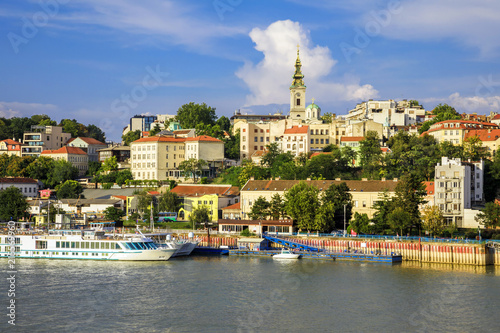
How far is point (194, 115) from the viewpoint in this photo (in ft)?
380

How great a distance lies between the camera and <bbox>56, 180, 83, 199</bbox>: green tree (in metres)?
85.5

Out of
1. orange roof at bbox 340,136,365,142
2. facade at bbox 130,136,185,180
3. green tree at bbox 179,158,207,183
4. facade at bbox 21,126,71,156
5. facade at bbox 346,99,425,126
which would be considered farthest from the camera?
facade at bbox 346,99,425,126

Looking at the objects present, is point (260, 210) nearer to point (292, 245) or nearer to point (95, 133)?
point (292, 245)

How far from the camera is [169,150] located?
9519 cm

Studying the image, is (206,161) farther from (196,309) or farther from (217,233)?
(196,309)

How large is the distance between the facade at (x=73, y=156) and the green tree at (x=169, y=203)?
3304 centimetres

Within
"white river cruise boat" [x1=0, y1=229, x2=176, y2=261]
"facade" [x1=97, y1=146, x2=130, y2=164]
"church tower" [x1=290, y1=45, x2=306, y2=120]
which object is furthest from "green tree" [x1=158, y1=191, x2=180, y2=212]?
"church tower" [x1=290, y1=45, x2=306, y2=120]

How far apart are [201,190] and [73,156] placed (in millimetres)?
33904

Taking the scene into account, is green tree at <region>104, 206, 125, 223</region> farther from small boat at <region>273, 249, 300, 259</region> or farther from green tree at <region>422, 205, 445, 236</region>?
green tree at <region>422, 205, 445, 236</region>

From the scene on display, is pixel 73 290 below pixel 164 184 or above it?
below

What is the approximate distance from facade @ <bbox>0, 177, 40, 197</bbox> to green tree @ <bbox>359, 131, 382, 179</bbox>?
44746 mm

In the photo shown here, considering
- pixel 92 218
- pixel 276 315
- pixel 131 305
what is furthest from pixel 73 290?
pixel 92 218

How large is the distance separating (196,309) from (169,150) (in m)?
60.9

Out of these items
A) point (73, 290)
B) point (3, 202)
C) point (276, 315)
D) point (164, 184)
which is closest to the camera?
point (276, 315)
